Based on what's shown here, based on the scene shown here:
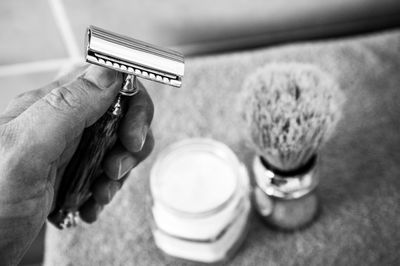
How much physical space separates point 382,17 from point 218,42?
7.7 inches

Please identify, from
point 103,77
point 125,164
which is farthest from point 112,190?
point 103,77

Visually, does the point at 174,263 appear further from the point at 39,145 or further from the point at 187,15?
the point at 187,15

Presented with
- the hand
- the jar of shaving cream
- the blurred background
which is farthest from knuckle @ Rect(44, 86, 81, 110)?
the blurred background

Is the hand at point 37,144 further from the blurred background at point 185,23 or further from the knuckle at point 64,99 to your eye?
the blurred background at point 185,23

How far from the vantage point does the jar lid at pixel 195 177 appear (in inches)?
15.8

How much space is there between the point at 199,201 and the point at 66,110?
0.46 feet

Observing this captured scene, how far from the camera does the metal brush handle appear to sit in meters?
0.36

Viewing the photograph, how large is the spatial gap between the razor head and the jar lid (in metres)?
0.13

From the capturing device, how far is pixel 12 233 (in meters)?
0.33

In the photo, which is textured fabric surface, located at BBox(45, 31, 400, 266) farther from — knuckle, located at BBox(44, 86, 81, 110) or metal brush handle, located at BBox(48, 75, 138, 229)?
knuckle, located at BBox(44, 86, 81, 110)

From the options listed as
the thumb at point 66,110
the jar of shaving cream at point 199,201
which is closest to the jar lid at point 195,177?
the jar of shaving cream at point 199,201

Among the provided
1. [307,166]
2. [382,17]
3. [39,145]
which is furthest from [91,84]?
[382,17]

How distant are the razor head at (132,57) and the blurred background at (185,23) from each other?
0.24 m

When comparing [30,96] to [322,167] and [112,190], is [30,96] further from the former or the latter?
[322,167]
